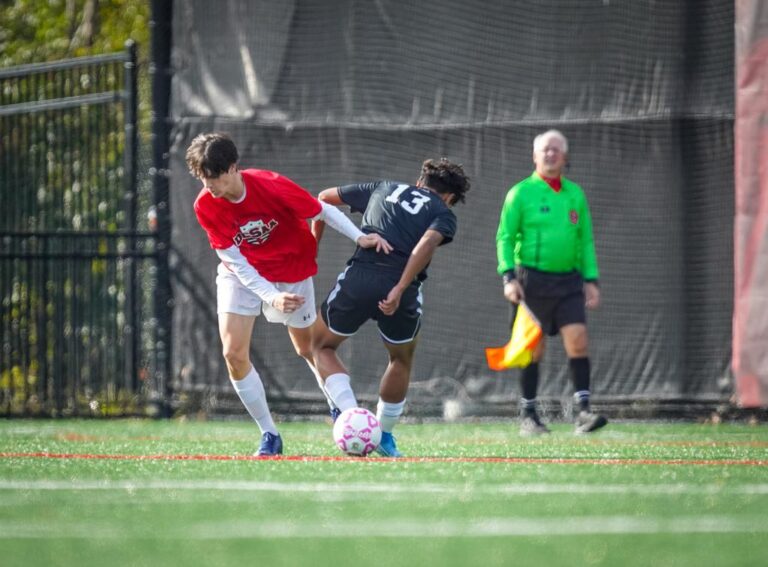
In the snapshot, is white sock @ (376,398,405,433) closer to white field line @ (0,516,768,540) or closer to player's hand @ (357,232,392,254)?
player's hand @ (357,232,392,254)

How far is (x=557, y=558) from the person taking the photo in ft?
14.4

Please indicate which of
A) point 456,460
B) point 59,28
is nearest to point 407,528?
point 456,460

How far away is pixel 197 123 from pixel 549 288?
3618 millimetres

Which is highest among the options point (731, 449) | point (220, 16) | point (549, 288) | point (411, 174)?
point (220, 16)

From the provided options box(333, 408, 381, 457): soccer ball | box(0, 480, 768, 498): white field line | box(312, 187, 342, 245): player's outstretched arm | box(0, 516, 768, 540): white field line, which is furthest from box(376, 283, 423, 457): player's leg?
box(0, 516, 768, 540): white field line

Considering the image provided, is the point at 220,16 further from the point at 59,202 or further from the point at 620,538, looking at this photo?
the point at 620,538

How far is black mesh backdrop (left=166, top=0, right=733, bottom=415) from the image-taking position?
11.1m

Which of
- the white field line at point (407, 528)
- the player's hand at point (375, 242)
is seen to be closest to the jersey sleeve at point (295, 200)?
the player's hand at point (375, 242)

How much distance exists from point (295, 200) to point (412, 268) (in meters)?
Answer: 0.73

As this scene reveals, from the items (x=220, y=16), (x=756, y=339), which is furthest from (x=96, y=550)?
(x=220, y=16)

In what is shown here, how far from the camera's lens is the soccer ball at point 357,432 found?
7516 millimetres

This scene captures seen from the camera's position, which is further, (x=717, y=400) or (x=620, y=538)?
(x=717, y=400)

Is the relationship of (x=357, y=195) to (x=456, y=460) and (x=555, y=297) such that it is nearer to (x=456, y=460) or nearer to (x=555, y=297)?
(x=456, y=460)

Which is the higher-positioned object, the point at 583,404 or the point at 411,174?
the point at 411,174
